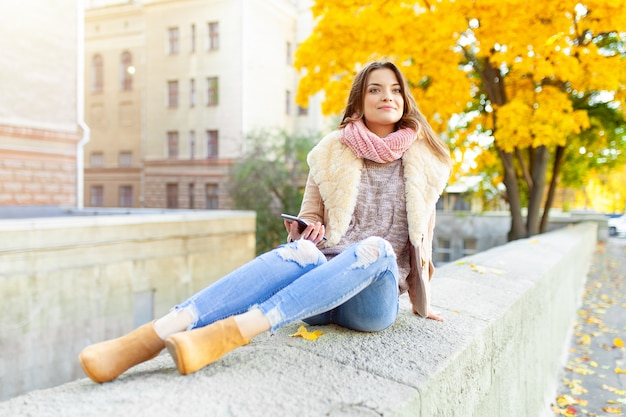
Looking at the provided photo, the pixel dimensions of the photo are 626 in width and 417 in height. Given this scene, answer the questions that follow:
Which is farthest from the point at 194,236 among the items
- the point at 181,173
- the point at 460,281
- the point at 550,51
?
the point at 181,173

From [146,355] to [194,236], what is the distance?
9.22 m

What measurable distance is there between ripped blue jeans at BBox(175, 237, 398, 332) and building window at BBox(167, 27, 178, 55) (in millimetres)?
28188

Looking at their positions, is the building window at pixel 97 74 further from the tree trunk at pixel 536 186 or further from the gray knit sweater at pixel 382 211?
the gray knit sweater at pixel 382 211

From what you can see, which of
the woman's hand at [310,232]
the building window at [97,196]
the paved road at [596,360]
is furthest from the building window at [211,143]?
the woman's hand at [310,232]

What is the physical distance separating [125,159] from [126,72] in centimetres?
493

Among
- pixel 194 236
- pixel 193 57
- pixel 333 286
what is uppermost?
pixel 193 57

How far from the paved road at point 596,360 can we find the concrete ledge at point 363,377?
31.9 inches

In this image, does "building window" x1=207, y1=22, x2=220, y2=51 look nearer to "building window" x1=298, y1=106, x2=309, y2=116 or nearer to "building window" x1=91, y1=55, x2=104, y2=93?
"building window" x1=298, y1=106, x2=309, y2=116

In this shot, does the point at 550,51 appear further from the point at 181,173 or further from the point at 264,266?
the point at 181,173

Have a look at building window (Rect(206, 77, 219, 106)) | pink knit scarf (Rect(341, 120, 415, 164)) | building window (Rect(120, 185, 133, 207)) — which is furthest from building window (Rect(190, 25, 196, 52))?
pink knit scarf (Rect(341, 120, 415, 164))

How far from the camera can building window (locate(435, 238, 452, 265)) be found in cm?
1802

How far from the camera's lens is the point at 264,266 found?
2.01m

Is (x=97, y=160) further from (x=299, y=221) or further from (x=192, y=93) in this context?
(x=299, y=221)

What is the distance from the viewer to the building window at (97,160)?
31.0m
